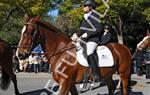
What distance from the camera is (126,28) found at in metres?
41.9

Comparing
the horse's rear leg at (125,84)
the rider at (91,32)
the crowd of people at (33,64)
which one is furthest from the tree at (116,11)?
the rider at (91,32)

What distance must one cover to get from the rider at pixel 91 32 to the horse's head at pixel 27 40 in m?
1.13

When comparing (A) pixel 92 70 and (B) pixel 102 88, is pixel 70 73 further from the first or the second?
(B) pixel 102 88

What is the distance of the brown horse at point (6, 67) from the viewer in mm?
15166

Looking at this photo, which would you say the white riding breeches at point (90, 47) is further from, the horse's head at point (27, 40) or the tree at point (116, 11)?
the tree at point (116, 11)

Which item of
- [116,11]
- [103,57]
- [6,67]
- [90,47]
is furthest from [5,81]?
[116,11]

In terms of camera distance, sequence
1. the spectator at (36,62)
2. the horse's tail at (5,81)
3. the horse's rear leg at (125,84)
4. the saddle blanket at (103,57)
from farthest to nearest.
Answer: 1. the spectator at (36,62)
2. the horse's tail at (5,81)
3. the horse's rear leg at (125,84)
4. the saddle blanket at (103,57)

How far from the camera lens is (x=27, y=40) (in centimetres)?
1040

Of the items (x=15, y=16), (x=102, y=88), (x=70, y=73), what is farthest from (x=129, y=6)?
(x=70, y=73)

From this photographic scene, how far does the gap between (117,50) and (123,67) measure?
0.53 meters

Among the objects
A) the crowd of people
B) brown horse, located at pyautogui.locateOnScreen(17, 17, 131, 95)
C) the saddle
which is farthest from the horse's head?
the crowd of people

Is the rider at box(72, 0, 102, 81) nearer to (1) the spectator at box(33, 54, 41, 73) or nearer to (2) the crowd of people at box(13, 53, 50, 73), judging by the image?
(2) the crowd of people at box(13, 53, 50, 73)

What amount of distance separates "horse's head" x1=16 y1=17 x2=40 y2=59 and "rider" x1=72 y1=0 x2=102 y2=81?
1131mm

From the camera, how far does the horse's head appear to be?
10383 mm
